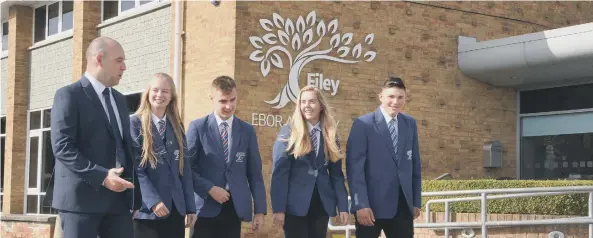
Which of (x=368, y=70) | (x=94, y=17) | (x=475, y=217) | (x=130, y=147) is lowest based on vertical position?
(x=475, y=217)

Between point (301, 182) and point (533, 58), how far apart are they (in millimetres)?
9456

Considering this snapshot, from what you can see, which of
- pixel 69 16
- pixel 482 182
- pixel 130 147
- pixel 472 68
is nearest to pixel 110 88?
pixel 130 147

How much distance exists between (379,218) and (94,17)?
13.0m

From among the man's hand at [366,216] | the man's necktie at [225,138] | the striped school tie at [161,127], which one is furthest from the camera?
the man's necktie at [225,138]

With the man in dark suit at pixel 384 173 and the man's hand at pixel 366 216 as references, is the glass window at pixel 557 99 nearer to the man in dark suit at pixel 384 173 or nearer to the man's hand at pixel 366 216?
the man in dark suit at pixel 384 173

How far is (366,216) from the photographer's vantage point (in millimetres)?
7273

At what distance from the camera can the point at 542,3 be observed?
18.5m

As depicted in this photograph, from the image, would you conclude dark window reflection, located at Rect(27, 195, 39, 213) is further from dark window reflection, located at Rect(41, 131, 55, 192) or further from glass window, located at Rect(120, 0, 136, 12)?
glass window, located at Rect(120, 0, 136, 12)

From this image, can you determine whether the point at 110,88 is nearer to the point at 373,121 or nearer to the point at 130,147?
the point at 130,147

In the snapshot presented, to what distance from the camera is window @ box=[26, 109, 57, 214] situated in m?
21.2

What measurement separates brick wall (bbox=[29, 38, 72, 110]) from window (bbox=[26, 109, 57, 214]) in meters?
0.34

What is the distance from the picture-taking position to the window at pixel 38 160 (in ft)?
69.7

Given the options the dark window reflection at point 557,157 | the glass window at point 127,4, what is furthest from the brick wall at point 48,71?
the dark window reflection at point 557,157

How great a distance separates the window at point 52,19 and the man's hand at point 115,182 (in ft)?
51.6
